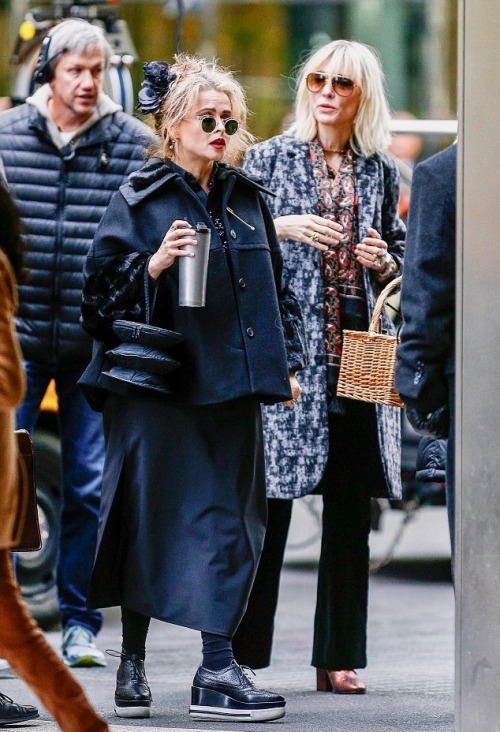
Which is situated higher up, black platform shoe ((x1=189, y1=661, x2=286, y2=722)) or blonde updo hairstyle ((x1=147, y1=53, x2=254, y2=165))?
blonde updo hairstyle ((x1=147, y1=53, x2=254, y2=165))

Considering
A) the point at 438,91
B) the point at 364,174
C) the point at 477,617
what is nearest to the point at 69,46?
the point at 364,174

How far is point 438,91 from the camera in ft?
92.0

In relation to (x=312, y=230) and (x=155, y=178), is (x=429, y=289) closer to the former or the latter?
(x=155, y=178)

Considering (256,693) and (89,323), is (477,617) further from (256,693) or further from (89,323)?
(89,323)

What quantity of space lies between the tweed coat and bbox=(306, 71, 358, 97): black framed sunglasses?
0.73ft

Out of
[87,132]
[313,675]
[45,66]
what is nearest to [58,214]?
[87,132]

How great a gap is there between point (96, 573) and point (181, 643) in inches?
109

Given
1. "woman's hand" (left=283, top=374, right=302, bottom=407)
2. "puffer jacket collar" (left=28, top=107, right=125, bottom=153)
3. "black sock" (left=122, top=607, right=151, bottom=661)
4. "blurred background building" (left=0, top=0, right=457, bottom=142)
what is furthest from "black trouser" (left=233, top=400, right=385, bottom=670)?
"blurred background building" (left=0, top=0, right=457, bottom=142)

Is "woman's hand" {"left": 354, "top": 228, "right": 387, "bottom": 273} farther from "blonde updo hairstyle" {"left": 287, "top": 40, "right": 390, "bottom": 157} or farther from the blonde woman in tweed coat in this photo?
"blonde updo hairstyle" {"left": 287, "top": 40, "right": 390, "bottom": 157}

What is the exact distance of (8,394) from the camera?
13.4 feet

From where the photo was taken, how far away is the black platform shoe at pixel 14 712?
5.48 metres

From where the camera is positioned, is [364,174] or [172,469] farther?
[364,174]

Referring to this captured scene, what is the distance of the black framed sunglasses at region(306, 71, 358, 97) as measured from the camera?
20.9 feet

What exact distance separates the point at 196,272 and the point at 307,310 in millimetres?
1022
